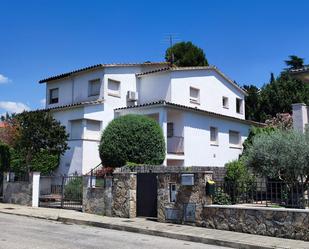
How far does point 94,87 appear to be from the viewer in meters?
28.7

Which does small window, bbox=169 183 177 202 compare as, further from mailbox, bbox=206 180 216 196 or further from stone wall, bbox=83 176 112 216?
stone wall, bbox=83 176 112 216

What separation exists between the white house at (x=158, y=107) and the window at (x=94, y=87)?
0.21 feet

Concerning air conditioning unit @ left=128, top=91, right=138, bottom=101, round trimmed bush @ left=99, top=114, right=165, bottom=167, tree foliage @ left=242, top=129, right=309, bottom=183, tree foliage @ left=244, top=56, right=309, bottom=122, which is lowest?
tree foliage @ left=242, top=129, right=309, bottom=183

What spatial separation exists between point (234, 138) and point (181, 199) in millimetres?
17640

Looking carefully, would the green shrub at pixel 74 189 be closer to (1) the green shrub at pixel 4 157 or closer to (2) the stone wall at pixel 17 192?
(2) the stone wall at pixel 17 192

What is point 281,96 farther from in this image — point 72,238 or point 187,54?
point 72,238

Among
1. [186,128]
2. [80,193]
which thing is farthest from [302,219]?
[186,128]

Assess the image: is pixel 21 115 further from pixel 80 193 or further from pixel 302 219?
pixel 302 219

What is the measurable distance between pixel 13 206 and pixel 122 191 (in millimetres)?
6743

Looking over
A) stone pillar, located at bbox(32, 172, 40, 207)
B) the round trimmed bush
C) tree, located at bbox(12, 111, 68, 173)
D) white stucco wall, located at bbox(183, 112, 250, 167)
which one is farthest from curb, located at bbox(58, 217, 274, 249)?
white stucco wall, located at bbox(183, 112, 250, 167)

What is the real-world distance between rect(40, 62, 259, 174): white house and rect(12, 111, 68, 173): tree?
5.98ft

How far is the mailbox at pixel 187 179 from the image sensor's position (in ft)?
44.2

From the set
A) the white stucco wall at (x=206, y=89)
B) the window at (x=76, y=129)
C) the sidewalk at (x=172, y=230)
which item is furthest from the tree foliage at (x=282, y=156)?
the white stucco wall at (x=206, y=89)

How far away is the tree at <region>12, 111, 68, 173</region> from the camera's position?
22.4 m
